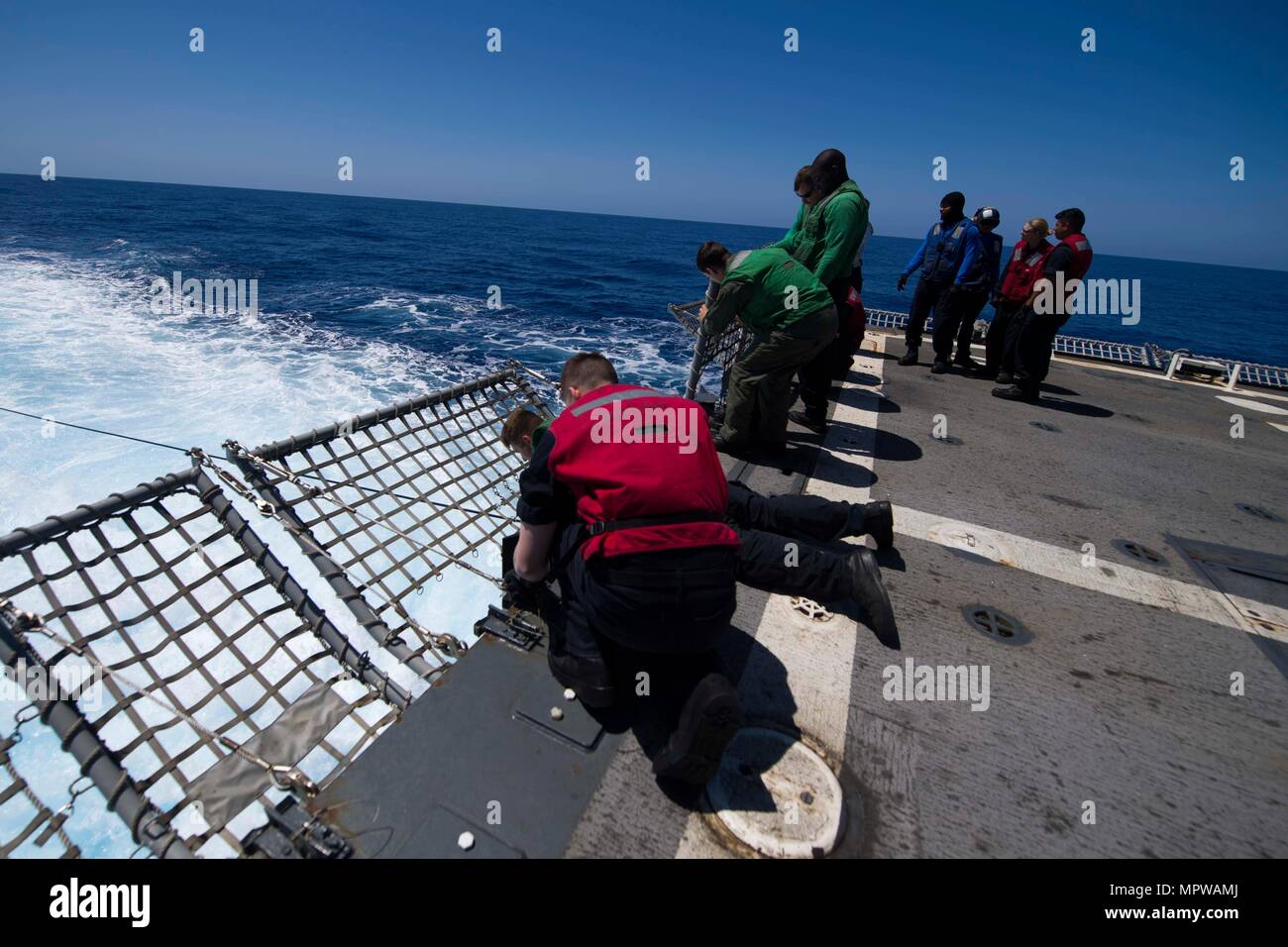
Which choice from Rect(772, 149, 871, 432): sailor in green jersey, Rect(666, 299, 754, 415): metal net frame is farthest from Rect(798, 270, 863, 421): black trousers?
Rect(666, 299, 754, 415): metal net frame

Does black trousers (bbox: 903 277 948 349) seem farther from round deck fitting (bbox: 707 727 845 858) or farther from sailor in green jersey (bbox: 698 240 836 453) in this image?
round deck fitting (bbox: 707 727 845 858)

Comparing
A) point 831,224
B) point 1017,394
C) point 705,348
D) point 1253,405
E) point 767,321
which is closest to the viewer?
point 767,321

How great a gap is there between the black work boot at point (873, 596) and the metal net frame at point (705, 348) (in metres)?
2.43

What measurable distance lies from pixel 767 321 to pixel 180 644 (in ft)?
13.9

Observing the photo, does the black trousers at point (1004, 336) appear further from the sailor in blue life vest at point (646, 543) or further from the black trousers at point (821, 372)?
the sailor in blue life vest at point (646, 543)

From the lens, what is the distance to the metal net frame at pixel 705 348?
5.19 m

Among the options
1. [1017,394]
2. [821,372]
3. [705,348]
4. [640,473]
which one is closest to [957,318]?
[1017,394]

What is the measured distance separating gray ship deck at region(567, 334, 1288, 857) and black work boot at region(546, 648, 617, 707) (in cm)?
21

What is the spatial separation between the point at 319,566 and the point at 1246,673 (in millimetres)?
5017

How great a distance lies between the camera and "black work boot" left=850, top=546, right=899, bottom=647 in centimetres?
290

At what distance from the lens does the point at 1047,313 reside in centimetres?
659

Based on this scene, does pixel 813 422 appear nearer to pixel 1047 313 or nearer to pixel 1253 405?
pixel 1047 313

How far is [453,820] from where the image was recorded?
195cm
